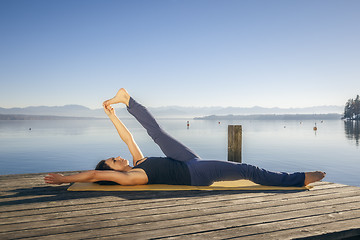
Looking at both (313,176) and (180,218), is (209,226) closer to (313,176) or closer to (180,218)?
(180,218)

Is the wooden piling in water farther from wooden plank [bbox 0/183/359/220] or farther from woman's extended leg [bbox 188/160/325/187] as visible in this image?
wooden plank [bbox 0/183/359/220]

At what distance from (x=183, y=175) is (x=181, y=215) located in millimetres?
1334

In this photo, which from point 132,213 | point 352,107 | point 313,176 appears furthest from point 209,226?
point 352,107

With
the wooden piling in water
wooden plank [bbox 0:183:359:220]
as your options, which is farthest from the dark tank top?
the wooden piling in water

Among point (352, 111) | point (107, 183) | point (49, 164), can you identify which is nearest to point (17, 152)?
point (49, 164)

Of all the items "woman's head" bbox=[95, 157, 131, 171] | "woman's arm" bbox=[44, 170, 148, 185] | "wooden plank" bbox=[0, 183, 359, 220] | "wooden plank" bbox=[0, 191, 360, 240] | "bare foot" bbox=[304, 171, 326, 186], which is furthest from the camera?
"woman's head" bbox=[95, 157, 131, 171]

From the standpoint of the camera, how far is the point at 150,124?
4.68 m

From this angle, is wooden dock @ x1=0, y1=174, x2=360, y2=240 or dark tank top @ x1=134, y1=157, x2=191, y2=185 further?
dark tank top @ x1=134, y1=157, x2=191, y2=185

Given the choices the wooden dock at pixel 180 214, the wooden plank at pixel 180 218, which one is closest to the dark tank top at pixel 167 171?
the wooden dock at pixel 180 214

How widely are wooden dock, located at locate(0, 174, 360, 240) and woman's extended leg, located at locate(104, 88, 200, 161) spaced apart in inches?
26.0

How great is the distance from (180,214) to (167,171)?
4.37ft

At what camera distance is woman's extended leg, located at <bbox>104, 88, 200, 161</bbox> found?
4531 mm

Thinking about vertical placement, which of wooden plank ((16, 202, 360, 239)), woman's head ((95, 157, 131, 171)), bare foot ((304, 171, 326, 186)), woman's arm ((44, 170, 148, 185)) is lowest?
wooden plank ((16, 202, 360, 239))

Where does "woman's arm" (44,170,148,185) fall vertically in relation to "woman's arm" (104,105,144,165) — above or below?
below
